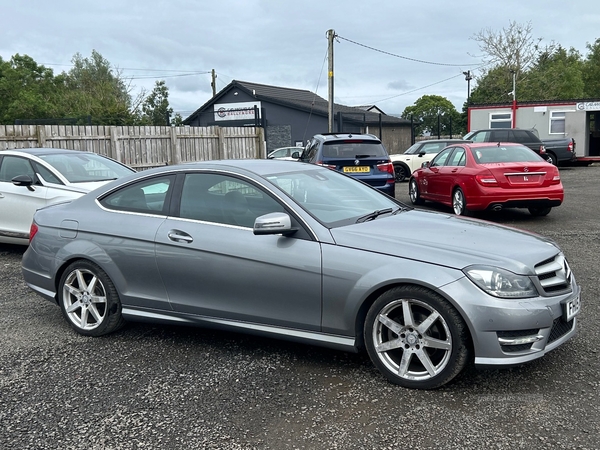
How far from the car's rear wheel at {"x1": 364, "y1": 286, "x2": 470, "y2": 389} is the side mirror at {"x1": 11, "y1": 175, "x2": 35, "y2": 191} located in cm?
598

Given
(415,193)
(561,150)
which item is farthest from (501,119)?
(415,193)

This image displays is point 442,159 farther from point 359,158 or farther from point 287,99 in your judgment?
point 287,99

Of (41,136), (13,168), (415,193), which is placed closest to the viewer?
(13,168)

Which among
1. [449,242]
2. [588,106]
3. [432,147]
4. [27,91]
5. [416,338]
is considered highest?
[27,91]

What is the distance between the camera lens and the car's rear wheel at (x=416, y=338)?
11.7 feet

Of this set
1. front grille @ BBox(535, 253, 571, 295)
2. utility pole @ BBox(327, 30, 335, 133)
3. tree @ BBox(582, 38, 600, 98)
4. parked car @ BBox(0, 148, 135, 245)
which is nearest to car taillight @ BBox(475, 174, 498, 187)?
parked car @ BBox(0, 148, 135, 245)

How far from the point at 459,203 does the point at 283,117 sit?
87.8ft

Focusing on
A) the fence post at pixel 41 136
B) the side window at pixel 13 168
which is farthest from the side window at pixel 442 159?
the fence post at pixel 41 136

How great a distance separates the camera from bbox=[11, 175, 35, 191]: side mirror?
7906mm

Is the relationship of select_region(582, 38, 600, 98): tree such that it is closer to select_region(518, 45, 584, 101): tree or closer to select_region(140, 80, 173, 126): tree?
select_region(518, 45, 584, 101): tree

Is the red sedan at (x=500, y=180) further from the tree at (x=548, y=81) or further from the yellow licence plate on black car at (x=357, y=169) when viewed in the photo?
the tree at (x=548, y=81)

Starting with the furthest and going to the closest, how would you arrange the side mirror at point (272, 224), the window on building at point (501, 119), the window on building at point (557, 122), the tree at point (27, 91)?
the tree at point (27, 91) → the window on building at point (501, 119) → the window on building at point (557, 122) → the side mirror at point (272, 224)

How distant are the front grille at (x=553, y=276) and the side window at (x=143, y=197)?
278cm

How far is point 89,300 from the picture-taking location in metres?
4.91
